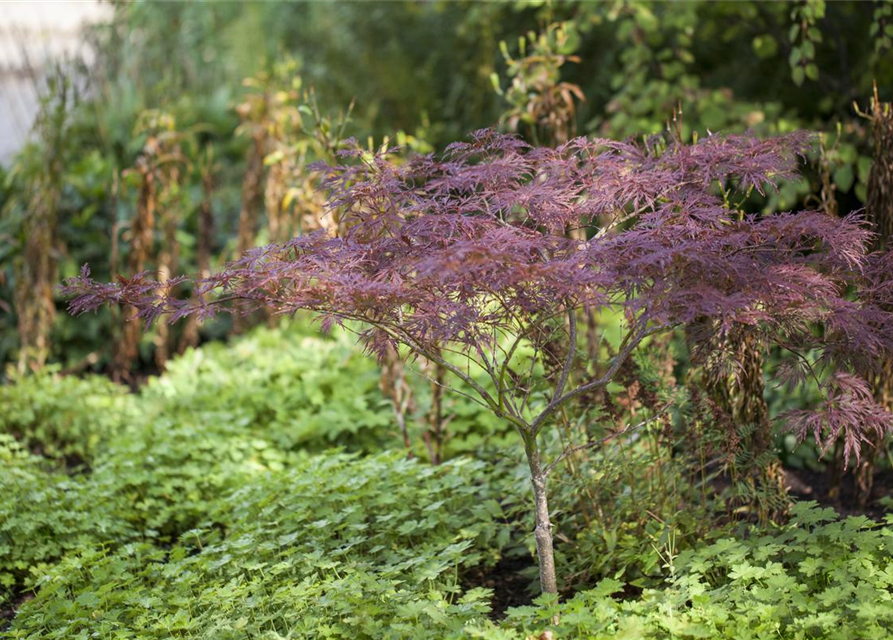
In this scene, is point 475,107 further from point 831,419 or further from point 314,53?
point 831,419

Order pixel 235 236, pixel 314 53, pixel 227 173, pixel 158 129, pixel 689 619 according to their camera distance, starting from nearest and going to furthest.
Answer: pixel 689 619 → pixel 158 129 → pixel 235 236 → pixel 227 173 → pixel 314 53

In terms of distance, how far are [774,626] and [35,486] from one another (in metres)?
3.02

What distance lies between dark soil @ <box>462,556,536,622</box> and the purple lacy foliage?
1.16 meters

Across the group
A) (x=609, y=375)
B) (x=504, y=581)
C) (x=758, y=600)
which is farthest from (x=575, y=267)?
(x=504, y=581)

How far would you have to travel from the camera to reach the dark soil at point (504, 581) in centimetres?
329

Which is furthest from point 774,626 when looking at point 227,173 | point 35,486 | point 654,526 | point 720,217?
point 227,173

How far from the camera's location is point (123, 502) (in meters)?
3.91

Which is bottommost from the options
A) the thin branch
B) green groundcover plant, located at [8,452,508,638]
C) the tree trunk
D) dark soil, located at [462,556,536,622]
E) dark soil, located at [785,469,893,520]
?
dark soil, located at [462,556,536,622]

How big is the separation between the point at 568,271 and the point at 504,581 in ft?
5.44

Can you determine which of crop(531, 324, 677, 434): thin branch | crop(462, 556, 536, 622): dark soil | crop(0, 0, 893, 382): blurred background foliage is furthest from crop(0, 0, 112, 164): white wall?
crop(531, 324, 677, 434): thin branch

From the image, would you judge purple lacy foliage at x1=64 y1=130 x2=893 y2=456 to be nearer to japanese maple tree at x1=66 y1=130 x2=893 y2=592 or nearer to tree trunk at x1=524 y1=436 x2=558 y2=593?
japanese maple tree at x1=66 y1=130 x2=893 y2=592

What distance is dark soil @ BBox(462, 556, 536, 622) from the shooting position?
3.29m

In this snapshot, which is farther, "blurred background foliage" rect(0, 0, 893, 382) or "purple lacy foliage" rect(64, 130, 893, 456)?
"blurred background foliage" rect(0, 0, 893, 382)

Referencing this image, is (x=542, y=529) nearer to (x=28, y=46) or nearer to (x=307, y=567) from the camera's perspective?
(x=307, y=567)
